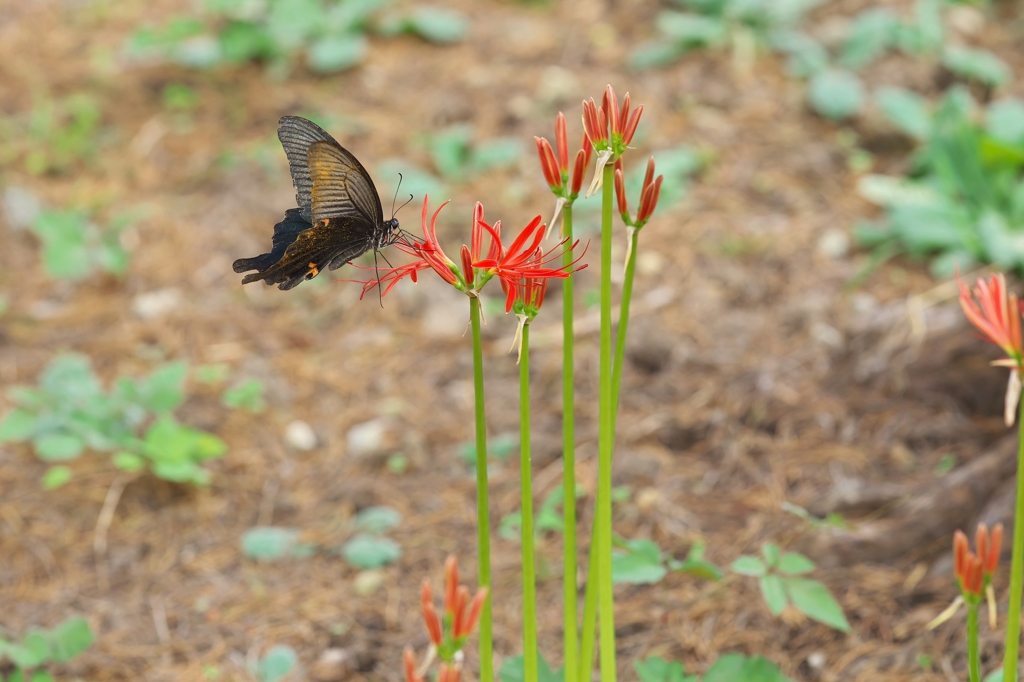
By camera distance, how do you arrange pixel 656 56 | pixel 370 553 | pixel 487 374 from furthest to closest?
pixel 656 56, pixel 487 374, pixel 370 553

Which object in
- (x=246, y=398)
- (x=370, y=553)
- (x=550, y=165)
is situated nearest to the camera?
(x=550, y=165)

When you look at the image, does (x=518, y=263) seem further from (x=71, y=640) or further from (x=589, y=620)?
(x=71, y=640)

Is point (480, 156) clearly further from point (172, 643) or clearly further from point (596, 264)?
point (172, 643)

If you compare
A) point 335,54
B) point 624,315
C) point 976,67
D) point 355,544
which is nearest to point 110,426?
point 355,544

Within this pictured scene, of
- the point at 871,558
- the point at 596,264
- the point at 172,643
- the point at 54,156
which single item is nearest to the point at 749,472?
the point at 871,558

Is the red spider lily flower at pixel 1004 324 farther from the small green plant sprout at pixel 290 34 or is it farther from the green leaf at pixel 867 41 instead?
the small green plant sprout at pixel 290 34

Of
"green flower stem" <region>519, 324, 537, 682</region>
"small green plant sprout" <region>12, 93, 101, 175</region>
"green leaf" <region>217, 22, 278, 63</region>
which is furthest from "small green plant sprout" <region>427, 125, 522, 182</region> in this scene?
"green flower stem" <region>519, 324, 537, 682</region>

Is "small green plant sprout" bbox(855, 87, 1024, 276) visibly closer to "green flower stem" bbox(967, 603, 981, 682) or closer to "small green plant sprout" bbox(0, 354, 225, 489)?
"green flower stem" bbox(967, 603, 981, 682)

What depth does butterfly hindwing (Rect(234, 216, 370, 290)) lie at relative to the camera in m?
1.31

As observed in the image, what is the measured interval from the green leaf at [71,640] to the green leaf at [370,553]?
690mm

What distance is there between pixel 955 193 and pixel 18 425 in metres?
3.43

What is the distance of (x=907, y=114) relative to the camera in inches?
157

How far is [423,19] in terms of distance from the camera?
5188mm

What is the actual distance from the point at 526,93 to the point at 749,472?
2706 mm
